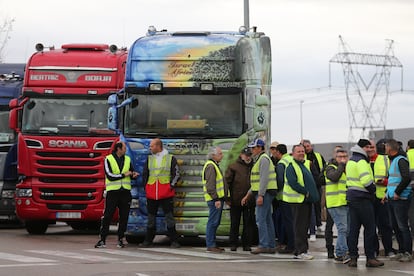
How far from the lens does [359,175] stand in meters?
16.3

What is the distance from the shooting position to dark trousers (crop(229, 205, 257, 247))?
19234 millimetres

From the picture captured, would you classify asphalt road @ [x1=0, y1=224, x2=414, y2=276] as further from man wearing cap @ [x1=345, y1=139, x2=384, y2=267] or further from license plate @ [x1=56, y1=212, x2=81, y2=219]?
license plate @ [x1=56, y1=212, x2=81, y2=219]

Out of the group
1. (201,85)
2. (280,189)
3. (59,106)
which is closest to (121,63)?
(59,106)

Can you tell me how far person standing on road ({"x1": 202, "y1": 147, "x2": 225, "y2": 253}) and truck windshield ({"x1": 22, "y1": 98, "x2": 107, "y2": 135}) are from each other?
4563 mm

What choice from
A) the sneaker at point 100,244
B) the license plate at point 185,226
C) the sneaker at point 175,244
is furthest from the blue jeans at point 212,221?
the sneaker at point 100,244

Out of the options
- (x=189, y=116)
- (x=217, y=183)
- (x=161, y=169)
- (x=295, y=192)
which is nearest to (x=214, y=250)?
(x=217, y=183)

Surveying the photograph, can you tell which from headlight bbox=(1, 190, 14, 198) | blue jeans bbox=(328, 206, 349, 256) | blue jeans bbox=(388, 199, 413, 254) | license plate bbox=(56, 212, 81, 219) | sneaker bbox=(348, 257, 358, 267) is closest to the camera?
sneaker bbox=(348, 257, 358, 267)

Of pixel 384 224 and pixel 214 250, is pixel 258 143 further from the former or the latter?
pixel 384 224

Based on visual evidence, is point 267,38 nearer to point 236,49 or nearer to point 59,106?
point 236,49

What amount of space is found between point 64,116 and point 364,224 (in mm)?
8690

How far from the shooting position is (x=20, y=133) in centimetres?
2306

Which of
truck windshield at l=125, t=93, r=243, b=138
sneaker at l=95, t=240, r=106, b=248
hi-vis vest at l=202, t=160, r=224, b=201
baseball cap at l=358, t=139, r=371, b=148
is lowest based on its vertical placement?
sneaker at l=95, t=240, r=106, b=248

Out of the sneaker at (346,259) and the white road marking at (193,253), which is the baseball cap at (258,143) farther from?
the sneaker at (346,259)

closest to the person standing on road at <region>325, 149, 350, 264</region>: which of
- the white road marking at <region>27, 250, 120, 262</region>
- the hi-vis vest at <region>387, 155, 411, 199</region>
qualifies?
the hi-vis vest at <region>387, 155, 411, 199</region>
